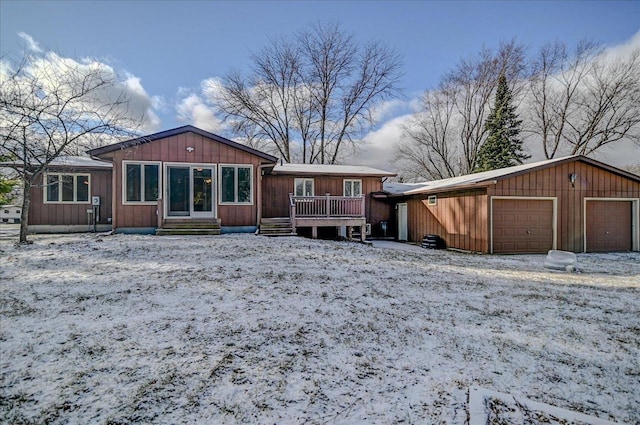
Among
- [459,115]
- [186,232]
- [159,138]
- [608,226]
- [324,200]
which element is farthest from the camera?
[459,115]

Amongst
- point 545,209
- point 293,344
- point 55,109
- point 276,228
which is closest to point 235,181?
point 276,228

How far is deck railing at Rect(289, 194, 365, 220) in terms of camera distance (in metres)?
12.4

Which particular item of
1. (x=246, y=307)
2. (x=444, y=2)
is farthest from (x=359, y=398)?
(x=444, y=2)

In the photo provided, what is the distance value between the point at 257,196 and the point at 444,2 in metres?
10.9

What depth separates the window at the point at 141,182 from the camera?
36.3 ft

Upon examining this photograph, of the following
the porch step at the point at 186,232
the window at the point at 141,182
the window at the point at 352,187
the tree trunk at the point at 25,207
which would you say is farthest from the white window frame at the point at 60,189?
the window at the point at 352,187

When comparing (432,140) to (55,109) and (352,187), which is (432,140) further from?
(55,109)

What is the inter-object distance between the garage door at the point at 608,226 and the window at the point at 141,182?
15.7 m

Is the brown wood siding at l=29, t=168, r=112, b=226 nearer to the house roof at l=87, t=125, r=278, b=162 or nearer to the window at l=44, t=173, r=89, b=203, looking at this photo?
the window at l=44, t=173, r=89, b=203

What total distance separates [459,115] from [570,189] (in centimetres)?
1754

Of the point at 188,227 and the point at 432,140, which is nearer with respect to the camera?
the point at 188,227

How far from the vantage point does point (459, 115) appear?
27.3m

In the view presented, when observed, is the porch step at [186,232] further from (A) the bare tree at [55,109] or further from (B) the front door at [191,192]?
(A) the bare tree at [55,109]

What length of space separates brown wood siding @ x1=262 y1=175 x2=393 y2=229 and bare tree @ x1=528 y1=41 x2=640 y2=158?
16.0 metres
